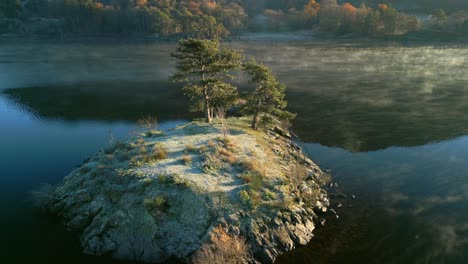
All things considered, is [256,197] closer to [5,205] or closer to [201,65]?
[201,65]

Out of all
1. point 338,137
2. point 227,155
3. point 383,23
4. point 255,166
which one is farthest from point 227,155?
point 383,23

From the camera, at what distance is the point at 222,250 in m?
25.0

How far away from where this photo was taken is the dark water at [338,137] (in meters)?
27.8

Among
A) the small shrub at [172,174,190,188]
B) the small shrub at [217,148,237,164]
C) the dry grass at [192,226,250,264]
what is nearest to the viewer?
the dry grass at [192,226,250,264]

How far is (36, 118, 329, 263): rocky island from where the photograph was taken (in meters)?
25.6

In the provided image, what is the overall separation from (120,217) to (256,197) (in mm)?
10407

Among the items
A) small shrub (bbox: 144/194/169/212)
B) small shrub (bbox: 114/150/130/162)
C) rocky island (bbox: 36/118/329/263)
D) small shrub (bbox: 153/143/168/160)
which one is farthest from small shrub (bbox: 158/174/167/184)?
small shrub (bbox: 114/150/130/162)

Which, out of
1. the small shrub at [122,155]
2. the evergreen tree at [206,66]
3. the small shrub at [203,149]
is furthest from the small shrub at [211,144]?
the evergreen tree at [206,66]

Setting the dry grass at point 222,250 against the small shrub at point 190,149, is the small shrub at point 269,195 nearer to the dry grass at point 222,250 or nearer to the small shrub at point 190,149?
the dry grass at point 222,250

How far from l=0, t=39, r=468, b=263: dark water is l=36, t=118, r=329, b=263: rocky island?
1.61 m

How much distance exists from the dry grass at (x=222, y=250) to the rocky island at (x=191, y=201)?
0.07 metres

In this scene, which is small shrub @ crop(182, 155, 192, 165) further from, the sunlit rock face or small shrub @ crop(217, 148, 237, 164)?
the sunlit rock face

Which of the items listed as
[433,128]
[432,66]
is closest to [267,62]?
[432,66]

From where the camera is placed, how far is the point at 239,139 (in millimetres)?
39156
